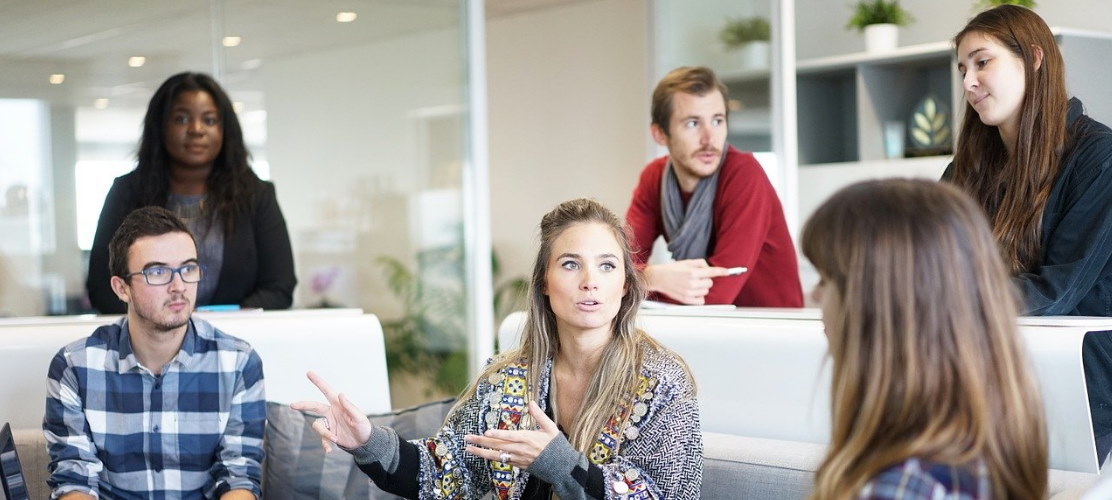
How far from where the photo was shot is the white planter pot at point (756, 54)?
5.27m

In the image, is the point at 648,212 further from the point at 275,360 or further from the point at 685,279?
the point at 275,360

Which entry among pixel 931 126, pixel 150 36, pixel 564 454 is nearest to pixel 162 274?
pixel 564 454

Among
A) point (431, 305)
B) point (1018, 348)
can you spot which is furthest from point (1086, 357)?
point (431, 305)

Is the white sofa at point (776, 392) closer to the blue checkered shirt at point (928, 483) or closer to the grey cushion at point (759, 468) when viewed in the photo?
the grey cushion at point (759, 468)

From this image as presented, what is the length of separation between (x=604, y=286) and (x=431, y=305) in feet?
8.99

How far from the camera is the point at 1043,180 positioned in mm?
2047

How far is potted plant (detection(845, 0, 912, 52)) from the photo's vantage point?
5.18 meters

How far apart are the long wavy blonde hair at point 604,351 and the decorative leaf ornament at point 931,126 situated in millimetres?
3099

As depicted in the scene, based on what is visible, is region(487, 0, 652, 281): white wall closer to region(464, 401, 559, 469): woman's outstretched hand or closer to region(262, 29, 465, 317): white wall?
region(262, 29, 465, 317): white wall

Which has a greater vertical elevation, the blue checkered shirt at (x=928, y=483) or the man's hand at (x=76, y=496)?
the blue checkered shirt at (x=928, y=483)

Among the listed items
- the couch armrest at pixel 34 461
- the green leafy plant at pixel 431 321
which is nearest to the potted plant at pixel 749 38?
the green leafy plant at pixel 431 321

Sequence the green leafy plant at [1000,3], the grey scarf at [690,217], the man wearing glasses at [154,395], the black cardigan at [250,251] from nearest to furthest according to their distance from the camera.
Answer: the man wearing glasses at [154,395], the grey scarf at [690,217], the black cardigan at [250,251], the green leafy plant at [1000,3]

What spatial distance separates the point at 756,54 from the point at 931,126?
807 millimetres

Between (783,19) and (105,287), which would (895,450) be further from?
(783,19)
